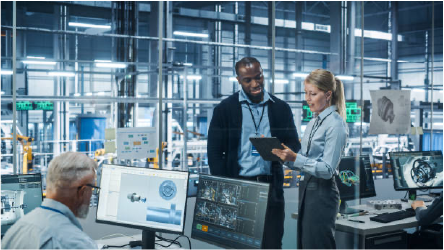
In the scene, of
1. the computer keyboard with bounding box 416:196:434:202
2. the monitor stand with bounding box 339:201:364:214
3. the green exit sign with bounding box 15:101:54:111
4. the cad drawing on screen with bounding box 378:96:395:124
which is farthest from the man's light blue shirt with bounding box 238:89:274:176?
the green exit sign with bounding box 15:101:54:111

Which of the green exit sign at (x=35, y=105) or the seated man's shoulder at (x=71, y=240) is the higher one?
the green exit sign at (x=35, y=105)

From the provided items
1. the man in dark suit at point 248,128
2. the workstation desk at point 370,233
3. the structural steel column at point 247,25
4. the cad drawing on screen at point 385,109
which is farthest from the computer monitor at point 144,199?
the structural steel column at point 247,25

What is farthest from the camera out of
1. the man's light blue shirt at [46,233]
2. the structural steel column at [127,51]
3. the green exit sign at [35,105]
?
the green exit sign at [35,105]

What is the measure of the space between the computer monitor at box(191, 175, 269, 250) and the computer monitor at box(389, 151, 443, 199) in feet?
6.49

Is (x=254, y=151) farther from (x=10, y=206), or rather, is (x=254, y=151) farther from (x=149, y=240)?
(x=10, y=206)

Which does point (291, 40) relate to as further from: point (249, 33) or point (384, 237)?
point (384, 237)

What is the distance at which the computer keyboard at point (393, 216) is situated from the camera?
2.87m

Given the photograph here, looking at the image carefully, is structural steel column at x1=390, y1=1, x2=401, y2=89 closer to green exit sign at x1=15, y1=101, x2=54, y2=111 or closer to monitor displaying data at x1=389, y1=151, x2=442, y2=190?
monitor displaying data at x1=389, y1=151, x2=442, y2=190

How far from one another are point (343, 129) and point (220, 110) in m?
0.79

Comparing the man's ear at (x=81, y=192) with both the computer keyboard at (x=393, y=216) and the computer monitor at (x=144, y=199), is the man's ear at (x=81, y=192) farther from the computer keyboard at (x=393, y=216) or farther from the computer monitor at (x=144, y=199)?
the computer keyboard at (x=393, y=216)

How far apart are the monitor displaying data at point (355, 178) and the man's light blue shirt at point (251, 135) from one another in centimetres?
58

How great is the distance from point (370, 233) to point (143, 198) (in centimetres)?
151

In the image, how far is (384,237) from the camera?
9.45 feet

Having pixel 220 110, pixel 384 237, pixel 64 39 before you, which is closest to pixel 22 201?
pixel 220 110
